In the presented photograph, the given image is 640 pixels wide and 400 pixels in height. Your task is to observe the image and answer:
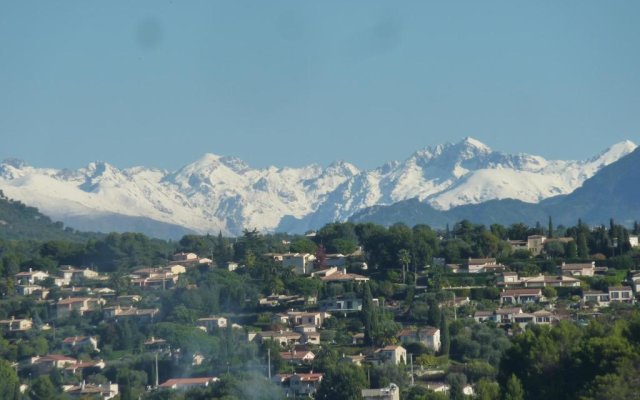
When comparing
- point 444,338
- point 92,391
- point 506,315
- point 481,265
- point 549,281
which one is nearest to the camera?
point 92,391

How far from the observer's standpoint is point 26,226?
579ft

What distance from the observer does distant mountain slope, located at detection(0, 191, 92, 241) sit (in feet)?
556

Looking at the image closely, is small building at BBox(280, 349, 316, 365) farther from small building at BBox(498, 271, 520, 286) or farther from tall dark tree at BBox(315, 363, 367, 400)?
small building at BBox(498, 271, 520, 286)

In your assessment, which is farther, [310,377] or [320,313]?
[320,313]

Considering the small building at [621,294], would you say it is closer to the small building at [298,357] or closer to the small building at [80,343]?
the small building at [298,357]

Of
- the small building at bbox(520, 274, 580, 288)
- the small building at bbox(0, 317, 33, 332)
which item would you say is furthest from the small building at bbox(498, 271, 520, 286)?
the small building at bbox(0, 317, 33, 332)

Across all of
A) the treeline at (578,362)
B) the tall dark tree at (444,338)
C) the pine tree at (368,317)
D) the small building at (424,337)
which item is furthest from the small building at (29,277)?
the treeline at (578,362)

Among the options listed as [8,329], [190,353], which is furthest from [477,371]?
[8,329]

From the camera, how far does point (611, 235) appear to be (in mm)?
103562

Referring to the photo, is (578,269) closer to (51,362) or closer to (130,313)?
(130,313)

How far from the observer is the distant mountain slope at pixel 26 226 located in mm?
169375

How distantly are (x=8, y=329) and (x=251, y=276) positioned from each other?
14431mm

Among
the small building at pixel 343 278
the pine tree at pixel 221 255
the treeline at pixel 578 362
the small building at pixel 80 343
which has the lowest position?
the treeline at pixel 578 362

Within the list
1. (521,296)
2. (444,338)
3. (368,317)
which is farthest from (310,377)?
(521,296)
